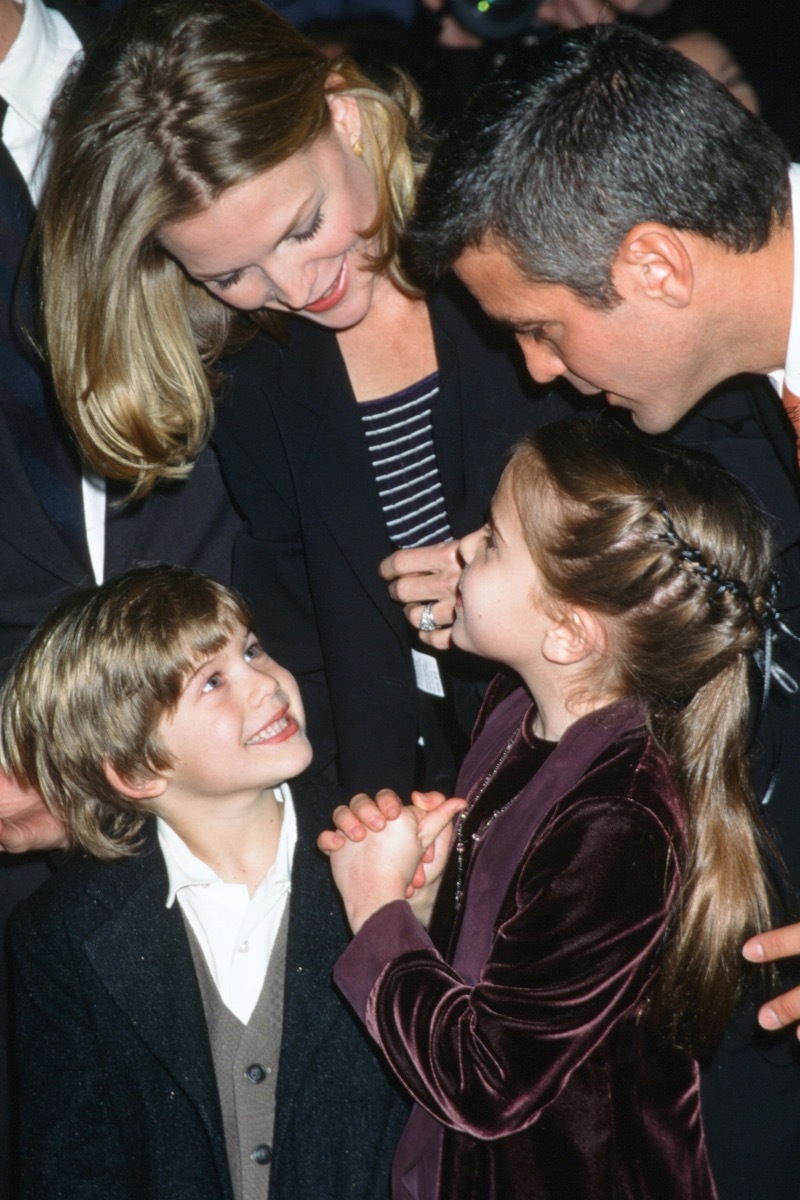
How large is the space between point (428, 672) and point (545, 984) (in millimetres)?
883

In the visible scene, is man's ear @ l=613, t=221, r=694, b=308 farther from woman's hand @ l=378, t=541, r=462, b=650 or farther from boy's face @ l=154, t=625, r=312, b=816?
boy's face @ l=154, t=625, r=312, b=816

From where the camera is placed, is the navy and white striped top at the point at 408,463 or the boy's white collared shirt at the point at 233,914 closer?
the boy's white collared shirt at the point at 233,914

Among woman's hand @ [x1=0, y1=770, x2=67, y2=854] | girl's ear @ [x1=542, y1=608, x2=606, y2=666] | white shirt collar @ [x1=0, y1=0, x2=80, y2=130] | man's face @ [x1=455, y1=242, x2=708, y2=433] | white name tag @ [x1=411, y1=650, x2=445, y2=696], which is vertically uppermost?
white shirt collar @ [x1=0, y1=0, x2=80, y2=130]

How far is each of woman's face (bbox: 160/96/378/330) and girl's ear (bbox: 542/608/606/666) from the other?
0.65 meters

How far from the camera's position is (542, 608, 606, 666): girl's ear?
1664 mm

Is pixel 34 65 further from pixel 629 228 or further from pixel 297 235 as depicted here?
pixel 629 228

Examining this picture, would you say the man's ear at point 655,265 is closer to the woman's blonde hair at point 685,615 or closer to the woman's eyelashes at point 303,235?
the woman's blonde hair at point 685,615

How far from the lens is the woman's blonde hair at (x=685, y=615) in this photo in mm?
1605

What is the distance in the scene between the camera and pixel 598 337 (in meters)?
1.61

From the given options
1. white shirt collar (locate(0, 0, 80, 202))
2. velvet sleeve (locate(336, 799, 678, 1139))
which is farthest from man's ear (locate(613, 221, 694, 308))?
white shirt collar (locate(0, 0, 80, 202))

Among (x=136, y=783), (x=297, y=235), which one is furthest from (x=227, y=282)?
(x=136, y=783)

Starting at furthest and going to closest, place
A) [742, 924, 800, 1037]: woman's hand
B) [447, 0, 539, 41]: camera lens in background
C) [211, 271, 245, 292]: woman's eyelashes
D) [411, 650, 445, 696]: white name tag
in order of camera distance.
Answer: [447, 0, 539, 41]: camera lens in background
[411, 650, 445, 696]: white name tag
[211, 271, 245, 292]: woman's eyelashes
[742, 924, 800, 1037]: woman's hand

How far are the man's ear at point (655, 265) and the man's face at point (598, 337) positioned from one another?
1cm

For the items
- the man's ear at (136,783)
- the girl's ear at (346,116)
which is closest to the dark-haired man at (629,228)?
the girl's ear at (346,116)
